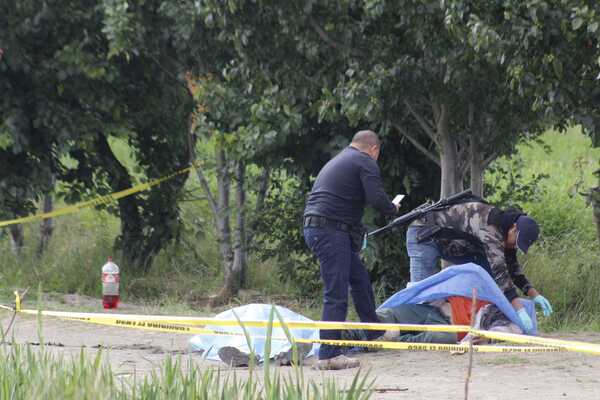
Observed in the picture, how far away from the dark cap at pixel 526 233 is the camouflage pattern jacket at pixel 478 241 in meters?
0.16

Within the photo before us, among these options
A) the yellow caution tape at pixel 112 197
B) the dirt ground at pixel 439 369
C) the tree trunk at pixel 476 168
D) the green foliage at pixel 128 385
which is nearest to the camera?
the green foliage at pixel 128 385

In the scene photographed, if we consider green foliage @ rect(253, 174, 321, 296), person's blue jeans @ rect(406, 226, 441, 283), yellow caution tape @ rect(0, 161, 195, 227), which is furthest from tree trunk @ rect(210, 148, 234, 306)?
person's blue jeans @ rect(406, 226, 441, 283)

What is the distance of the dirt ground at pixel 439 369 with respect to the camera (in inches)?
263

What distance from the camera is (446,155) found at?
31.6 ft

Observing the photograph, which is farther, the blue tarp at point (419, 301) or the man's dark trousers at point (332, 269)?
the blue tarp at point (419, 301)

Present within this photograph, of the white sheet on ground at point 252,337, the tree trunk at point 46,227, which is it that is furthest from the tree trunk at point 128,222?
the white sheet on ground at point 252,337

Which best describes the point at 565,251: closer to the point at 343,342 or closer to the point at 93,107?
the point at 93,107

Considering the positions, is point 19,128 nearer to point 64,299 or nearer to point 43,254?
point 64,299

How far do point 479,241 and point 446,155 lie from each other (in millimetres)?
1306

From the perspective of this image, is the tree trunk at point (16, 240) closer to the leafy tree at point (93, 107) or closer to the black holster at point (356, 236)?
the leafy tree at point (93, 107)

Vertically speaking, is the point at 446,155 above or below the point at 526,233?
above

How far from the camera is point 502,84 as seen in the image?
905 cm

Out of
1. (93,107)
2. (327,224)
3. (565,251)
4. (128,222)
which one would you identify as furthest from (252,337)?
(128,222)

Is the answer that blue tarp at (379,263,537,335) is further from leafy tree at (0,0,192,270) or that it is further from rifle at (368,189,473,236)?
leafy tree at (0,0,192,270)
